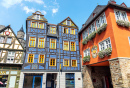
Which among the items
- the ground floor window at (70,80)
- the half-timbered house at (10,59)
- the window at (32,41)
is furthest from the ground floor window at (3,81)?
the ground floor window at (70,80)

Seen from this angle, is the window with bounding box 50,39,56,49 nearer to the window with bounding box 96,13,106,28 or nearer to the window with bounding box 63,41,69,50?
the window with bounding box 63,41,69,50

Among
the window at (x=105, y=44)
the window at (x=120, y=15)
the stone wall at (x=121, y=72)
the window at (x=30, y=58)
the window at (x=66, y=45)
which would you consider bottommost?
the stone wall at (x=121, y=72)

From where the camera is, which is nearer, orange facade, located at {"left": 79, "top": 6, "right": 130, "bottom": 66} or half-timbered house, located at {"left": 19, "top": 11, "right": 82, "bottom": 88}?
orange facade, located at {"left": 79, "top": 6, "right": 130, "bottom": 66}

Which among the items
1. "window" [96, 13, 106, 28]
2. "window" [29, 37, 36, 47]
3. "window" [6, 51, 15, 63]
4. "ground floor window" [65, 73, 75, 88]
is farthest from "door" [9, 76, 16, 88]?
"window" [96, 13, 106, 28]

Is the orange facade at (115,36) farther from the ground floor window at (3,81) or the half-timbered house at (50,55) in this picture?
the ground floor window at (3,81)

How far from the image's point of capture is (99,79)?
14539mm

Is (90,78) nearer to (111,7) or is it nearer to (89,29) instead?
(89,29)

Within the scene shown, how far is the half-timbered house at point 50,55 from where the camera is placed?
13234mm

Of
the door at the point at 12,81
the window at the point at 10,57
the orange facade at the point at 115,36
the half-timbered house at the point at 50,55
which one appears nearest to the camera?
the orange facade at the point at 115,36

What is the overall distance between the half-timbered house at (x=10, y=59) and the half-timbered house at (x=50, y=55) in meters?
0.99

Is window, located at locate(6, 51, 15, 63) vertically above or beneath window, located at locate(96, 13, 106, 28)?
beneath

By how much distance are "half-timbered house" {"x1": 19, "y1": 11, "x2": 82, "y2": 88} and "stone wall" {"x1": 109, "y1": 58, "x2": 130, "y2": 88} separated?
6633 millimetres

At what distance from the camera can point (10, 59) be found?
12.9 metres

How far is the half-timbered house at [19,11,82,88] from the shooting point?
1323 cm
